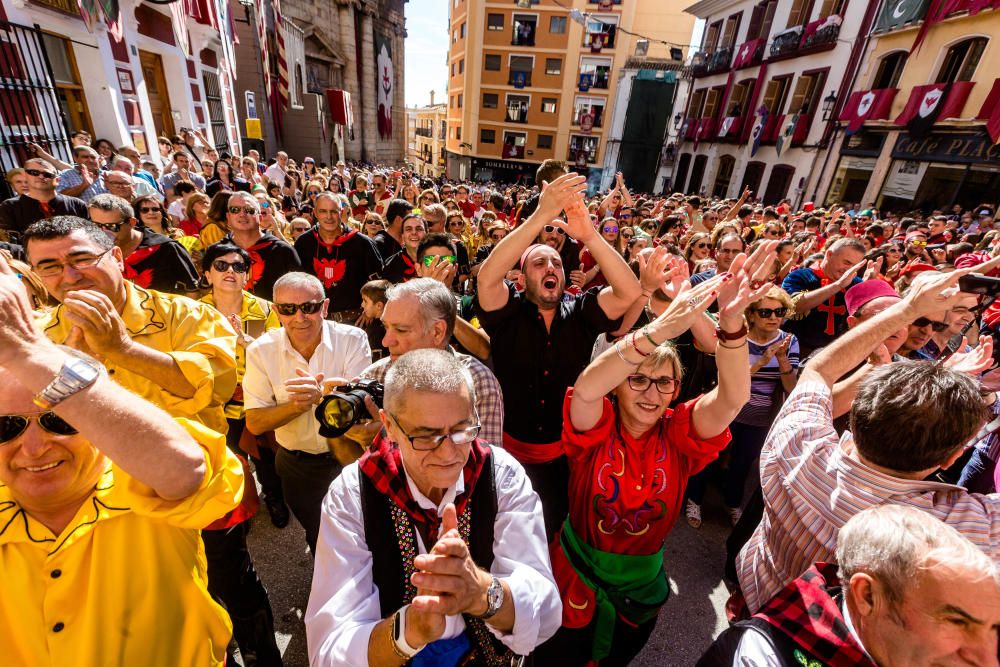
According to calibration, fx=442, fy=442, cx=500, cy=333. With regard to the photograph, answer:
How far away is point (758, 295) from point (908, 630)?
126 cm

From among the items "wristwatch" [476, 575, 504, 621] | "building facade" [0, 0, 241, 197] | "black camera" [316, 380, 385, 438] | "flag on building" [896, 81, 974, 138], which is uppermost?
"flag on building" [896, 81, 974, 138]

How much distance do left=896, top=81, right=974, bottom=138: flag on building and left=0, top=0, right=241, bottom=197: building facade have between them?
20.8 meters

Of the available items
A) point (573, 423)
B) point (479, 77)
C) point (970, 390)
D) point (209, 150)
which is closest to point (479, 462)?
point (573, 423)

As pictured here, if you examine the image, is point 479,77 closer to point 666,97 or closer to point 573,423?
point 666,97

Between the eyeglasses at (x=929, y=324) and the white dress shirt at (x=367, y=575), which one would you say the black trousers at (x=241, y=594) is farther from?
the eyeglasses at (x=929, y=324)

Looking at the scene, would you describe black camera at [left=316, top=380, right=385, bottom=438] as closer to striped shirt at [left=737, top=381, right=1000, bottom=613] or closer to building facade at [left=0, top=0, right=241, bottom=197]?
striped shirt at [left=737, top=381, right=1000, bottom=613]

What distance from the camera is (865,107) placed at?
15.4m

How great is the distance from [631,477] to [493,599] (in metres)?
0.97

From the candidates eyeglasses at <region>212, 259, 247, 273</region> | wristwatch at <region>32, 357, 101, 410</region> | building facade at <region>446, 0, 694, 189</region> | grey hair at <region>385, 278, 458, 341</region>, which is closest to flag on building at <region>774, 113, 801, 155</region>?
building facade at <region>446, 0, 694, 189</region>

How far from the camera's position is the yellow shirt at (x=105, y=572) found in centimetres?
128

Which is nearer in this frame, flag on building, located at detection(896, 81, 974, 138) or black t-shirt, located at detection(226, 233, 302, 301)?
black t-shirt, located at detection(226, 233, 302, 301)

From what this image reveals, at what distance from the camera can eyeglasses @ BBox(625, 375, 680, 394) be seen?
2.01 meters

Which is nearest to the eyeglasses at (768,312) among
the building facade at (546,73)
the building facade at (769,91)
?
the building facade at (769,91)

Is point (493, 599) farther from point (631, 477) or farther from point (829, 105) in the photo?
point (829, 105)
